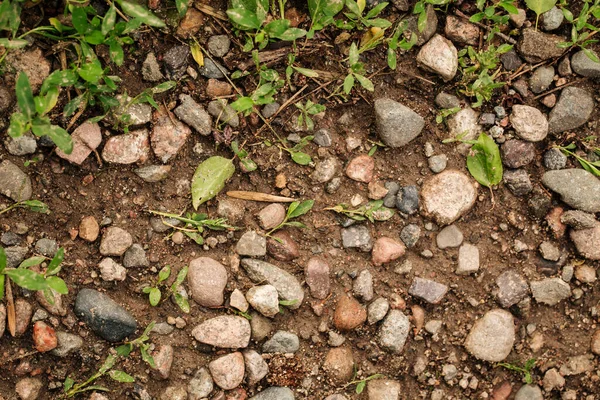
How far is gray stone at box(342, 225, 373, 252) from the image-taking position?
2889 millimetres

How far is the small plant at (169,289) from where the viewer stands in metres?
2.70

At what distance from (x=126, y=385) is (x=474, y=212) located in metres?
2.09

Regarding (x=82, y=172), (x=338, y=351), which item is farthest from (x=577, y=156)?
(x=82, y=172)

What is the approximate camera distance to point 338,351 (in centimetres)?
284

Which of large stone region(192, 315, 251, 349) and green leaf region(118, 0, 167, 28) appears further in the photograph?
large stone region(192, 315, 251, 349)

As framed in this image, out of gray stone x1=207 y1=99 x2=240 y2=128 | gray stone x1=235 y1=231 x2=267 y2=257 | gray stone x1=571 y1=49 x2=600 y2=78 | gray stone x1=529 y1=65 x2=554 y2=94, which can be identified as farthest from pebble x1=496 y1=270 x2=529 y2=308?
gray stone x1=207 y1=99 x2=240 y2=128

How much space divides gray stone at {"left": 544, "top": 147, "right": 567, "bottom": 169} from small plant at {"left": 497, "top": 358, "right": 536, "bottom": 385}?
3.61ft

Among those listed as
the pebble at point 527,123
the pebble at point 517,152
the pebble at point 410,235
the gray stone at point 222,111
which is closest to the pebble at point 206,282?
the gray stone at point 222,111

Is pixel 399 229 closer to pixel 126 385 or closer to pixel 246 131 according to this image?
pixel 246 131

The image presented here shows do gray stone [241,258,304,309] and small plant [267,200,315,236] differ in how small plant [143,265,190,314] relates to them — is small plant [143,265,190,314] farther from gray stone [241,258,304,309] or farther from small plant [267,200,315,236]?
small plant [267,200,315,236]

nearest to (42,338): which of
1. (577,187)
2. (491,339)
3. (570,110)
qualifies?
(491,339)

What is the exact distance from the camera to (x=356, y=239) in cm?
289

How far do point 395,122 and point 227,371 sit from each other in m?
1.59

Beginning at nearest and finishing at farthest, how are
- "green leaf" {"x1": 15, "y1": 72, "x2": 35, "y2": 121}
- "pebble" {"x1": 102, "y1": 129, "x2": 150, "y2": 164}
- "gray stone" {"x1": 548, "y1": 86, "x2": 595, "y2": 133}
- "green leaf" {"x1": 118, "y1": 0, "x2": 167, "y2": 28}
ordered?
"green leaf" {"x1": 15, "y1": 72, "x2": 35, "y2": 121} → "green leaf" {"x1": 118, "y1": 0, "x2": 167, "y2": 28} → "pebble" {"x1": 102, "y1": 129, "x2": 150, "y2": 164} → "gray stone" {"x1": 548, "y1": 86, "x2": 595, "y2": 133}
